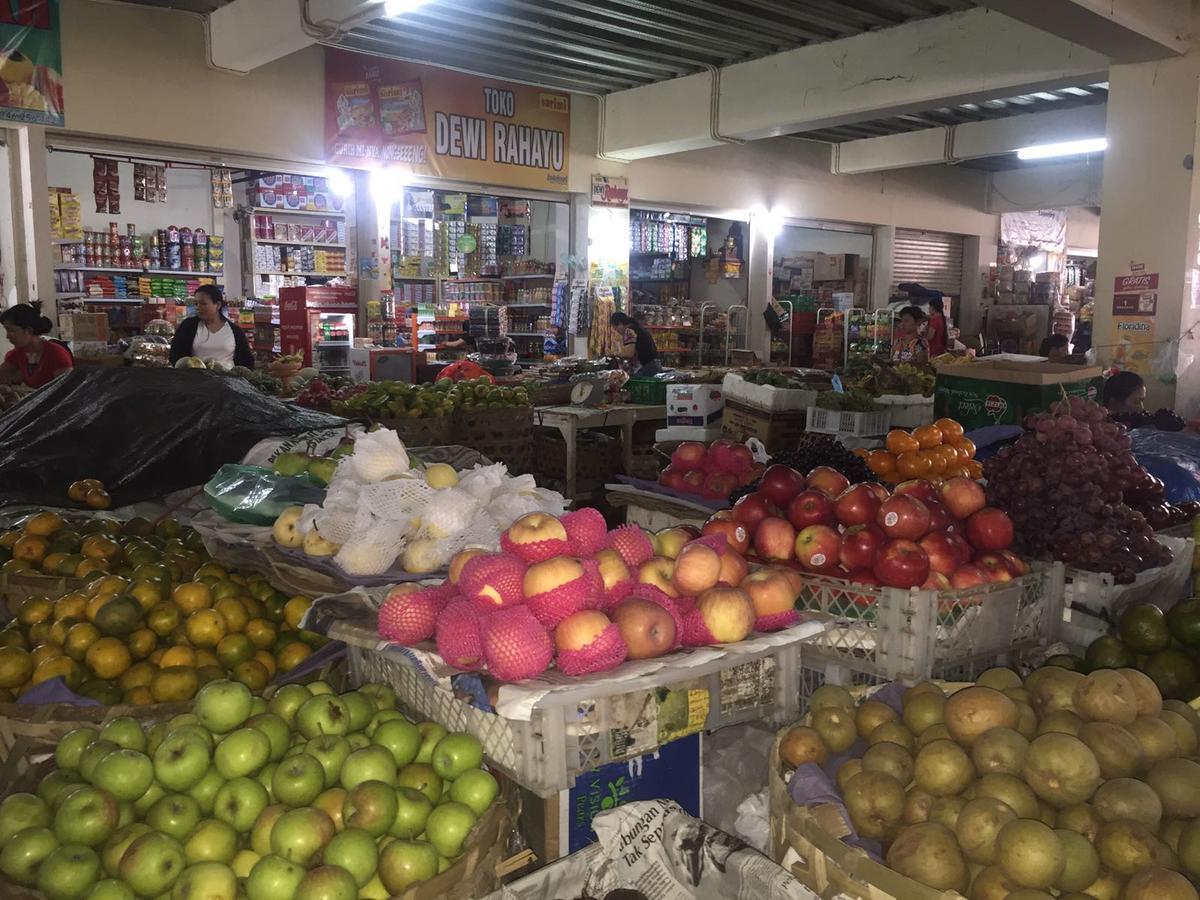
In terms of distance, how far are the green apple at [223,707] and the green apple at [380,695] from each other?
29cm

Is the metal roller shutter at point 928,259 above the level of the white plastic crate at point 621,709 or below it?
above

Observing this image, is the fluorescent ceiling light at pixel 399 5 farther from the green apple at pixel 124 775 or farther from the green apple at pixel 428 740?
the green apple at pixel 124 775

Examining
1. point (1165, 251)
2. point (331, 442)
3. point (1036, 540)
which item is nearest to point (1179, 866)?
point (1036, 540)

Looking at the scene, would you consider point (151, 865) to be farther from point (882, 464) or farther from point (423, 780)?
point (882, 464)

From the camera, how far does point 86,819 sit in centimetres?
178

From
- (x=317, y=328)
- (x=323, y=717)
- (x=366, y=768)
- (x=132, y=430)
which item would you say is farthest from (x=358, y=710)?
(x=317, y=328)

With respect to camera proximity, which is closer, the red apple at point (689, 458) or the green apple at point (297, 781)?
the green apple at point (297, 781)

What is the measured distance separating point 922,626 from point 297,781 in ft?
4.99

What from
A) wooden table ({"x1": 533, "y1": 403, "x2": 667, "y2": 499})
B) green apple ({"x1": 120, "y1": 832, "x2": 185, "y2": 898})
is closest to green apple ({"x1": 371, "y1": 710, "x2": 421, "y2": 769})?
green apple ({"x1": 120, "y1": 832, "x2": 185, "y2": 898})

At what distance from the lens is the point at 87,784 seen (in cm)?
199

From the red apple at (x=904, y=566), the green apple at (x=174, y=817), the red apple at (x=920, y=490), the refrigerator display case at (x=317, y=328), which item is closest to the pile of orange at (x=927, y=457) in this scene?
the red apple at (x=920, y=490)

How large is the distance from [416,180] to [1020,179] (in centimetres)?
1021

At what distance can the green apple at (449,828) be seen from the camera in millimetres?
1853

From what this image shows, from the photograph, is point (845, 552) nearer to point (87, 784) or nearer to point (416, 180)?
point (87, 784)
